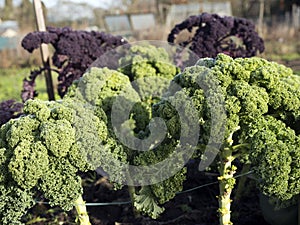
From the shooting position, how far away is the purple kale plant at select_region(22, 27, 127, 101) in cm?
471

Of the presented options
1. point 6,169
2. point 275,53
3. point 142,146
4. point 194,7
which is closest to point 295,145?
point 142,146

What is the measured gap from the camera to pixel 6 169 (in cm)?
274

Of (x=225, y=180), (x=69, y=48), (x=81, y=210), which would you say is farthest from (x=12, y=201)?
(x=69, y=48)

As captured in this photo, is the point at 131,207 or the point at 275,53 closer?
the point at 131,207

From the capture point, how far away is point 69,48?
4.78 m

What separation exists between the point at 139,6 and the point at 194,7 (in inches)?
370

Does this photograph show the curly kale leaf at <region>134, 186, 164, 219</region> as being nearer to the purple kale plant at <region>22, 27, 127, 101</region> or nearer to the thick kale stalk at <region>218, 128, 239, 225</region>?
the thick kale stalk at <region>218, 128, 239, 225</region>

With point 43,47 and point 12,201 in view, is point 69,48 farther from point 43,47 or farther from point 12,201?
point 12,201

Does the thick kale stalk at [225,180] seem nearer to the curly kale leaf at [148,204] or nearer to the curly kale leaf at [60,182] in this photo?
the curly kale leaf at [148,204]

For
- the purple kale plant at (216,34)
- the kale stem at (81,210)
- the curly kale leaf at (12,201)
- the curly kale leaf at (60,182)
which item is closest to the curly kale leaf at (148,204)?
the kale stem at (81,210)

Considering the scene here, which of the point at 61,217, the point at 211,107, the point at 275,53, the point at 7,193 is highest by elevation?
the point at 211,107

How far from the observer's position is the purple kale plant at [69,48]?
4707 mm

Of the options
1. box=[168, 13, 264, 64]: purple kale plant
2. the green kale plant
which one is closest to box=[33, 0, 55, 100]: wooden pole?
box=[168, 13, 264, 64]: purple kale plant

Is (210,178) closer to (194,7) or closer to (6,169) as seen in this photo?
(6,169)
